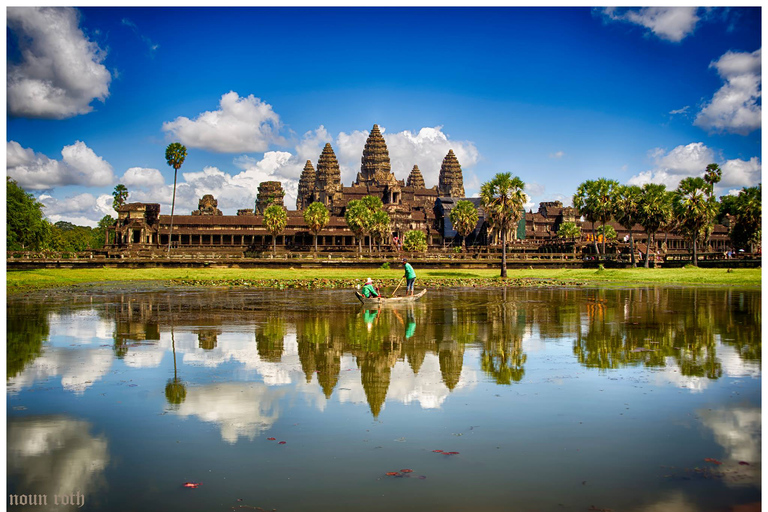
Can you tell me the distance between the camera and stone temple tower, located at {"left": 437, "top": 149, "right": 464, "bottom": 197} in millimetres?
175000

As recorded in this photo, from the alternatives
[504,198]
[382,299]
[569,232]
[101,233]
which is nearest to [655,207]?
[504,198]

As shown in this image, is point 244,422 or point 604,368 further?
point 604,368

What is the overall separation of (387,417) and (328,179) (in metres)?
149

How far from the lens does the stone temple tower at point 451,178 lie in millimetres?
175000

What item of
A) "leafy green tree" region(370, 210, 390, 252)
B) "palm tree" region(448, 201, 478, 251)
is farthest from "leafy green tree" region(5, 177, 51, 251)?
"palm tree" region(448, 201, 478, 251)

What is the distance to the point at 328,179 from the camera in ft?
516

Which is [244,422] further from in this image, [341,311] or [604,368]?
[341,311]

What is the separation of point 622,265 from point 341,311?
51.6 metres

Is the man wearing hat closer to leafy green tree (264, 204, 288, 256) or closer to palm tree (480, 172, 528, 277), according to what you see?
palm tree (480, 172, 528, 277)

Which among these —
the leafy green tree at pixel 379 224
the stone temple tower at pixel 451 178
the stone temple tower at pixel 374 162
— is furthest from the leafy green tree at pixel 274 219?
the stone temple tower at pixel 451 178

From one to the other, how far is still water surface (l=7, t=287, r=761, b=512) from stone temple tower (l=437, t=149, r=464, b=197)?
512ft

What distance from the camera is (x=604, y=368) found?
13.6 meters

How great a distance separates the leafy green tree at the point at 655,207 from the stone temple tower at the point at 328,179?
85336mm

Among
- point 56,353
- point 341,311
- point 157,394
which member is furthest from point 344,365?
point 341,311
